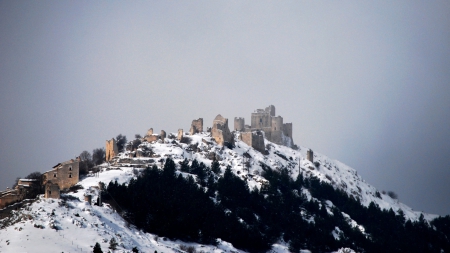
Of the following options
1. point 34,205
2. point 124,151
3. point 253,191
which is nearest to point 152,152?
point 124,151

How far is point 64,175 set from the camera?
7756 cm

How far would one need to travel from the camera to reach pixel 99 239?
62344 mm

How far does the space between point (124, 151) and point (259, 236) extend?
26.1m

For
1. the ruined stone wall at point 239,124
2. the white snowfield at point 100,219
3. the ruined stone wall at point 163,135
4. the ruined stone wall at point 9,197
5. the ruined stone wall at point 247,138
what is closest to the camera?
the white snowfield at point 100,219

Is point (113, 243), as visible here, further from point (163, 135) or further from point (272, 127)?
point (272, 127)

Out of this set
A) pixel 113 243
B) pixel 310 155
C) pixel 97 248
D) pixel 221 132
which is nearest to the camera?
pixel 97 248

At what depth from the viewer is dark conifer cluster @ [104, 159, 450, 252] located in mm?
77625

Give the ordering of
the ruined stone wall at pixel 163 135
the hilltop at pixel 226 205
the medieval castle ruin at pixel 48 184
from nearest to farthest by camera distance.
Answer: the hilltop at pixel 226 205 → the medieval castle ruin at pixel 48 184 → the ruined stone wall at pixel 163 135

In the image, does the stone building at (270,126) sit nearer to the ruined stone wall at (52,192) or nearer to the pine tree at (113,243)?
the ruined stone wall at (52,192)

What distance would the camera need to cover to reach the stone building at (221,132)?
344ft

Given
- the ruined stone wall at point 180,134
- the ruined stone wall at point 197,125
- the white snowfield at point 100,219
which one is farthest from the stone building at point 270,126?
the ruined stone wall at point 180,134

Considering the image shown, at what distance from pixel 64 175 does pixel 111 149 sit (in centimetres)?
1805

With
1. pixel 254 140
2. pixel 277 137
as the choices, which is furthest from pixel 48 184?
pixel 277 137

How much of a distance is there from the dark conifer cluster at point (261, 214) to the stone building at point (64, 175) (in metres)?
4.99
